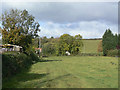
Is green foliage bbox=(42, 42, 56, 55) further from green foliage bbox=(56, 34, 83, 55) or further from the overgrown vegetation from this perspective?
green foliage bbox=(56, 34, 83, 55)

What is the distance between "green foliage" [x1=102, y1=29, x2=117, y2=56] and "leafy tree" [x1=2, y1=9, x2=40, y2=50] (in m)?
35.1

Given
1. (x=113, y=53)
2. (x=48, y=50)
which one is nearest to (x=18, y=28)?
(x=113, y=53)

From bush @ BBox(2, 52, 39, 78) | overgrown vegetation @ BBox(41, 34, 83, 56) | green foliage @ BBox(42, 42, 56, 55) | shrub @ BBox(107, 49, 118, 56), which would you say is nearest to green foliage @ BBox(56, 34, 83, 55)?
overgrown vegetation @ BBox(41, 34, 83, 56)

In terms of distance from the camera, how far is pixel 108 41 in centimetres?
5650

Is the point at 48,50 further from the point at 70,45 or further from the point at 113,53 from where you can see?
the point at 113,53

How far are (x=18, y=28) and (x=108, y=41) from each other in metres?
39.1

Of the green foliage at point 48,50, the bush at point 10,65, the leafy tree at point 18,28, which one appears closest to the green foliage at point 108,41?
the green foliage at point 48,50

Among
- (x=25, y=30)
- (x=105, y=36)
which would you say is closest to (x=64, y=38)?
(x=105, y=36)

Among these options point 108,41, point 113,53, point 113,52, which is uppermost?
point 108,41

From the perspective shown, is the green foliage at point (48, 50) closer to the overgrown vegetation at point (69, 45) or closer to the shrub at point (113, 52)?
the overgrown vegetation at point (69, 45)

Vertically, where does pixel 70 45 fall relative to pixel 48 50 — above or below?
above

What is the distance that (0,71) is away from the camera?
8391 millimetres

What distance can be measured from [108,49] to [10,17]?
3972 centimetres

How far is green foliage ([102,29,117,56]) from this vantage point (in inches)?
2186
